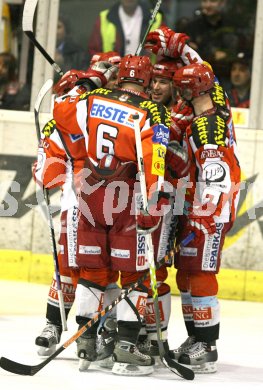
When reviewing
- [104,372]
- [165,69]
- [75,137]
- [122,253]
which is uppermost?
[165,69]

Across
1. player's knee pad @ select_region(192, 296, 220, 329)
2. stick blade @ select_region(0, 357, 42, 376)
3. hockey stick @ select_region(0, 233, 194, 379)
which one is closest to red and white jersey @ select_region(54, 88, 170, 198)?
hockey stick @ select_region(0, 233, 194, 379)

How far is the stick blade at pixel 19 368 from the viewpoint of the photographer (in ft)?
17.1

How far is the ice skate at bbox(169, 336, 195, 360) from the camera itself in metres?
5.66

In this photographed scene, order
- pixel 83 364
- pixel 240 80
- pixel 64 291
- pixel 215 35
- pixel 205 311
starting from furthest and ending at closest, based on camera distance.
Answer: pixel 215 35 → pixel 240 80 → pixel 64 291 → pixel 205 311 → pixel 83 364

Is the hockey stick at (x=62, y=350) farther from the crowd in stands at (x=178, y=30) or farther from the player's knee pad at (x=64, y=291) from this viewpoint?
the crowd in stands at (x=178, y=30)

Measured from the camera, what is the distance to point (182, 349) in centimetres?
569

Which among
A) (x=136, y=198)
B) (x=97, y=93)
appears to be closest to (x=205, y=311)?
(x=136, y=198)

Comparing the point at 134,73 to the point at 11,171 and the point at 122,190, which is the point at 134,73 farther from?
the point at 11,171

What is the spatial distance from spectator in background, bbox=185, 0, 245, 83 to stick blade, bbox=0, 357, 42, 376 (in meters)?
3.53

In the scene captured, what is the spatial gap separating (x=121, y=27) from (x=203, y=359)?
11.3 feet

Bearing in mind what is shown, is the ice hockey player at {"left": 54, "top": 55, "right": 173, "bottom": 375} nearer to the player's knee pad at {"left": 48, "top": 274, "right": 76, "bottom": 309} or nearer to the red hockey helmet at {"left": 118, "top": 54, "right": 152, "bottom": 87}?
the red hockey helmet at {"left": 118, "top": 54, "right": 152, "bottom": 87}

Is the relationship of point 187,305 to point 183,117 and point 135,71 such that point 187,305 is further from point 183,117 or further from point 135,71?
point 135,71

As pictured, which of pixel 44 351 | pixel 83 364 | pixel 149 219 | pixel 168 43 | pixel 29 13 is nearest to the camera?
pixel 149 219

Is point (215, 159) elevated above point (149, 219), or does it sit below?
above
